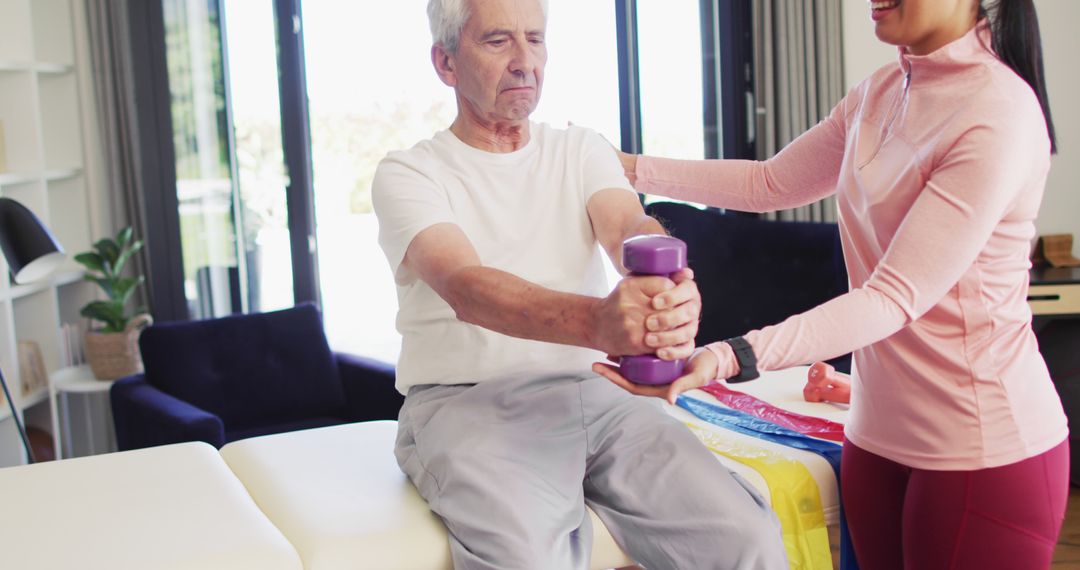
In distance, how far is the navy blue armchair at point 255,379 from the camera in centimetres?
318

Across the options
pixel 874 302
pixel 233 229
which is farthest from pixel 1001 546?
pixel 233 229

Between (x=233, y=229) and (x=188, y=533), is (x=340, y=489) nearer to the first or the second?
(x=188, y=533)

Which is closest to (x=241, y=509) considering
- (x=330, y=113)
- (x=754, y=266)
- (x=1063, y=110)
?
(x=754, y=266)

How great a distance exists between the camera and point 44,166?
354cm

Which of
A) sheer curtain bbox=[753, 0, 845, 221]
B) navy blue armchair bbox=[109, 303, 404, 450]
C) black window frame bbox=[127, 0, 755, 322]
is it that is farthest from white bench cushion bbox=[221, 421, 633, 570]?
sheer curtain bbox=[753, 0, 845, 221]

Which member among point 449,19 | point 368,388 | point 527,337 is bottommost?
point 368,388

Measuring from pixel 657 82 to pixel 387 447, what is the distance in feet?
10.6

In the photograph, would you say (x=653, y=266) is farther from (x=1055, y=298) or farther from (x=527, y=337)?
(x=1055, y=298)

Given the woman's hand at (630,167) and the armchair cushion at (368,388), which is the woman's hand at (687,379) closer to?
the woman's hand at (630,167)

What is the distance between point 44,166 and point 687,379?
2914mm

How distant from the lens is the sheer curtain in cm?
457

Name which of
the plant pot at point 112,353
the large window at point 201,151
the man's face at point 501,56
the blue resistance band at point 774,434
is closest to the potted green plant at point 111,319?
the plant pot at point 112,353

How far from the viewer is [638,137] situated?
15.8ft

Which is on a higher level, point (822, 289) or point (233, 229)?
point (233, 229)
